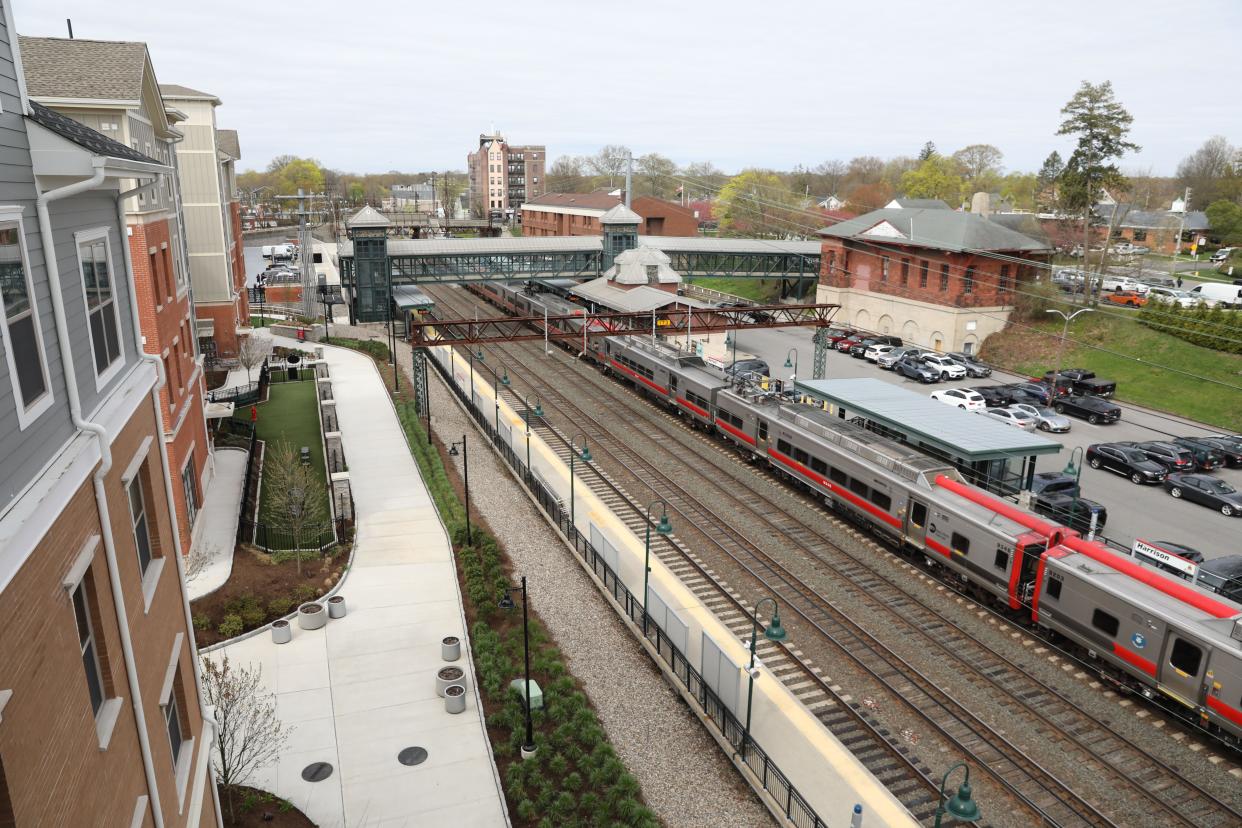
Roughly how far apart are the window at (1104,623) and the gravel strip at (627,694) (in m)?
9.29

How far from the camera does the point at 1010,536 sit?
21.0 m

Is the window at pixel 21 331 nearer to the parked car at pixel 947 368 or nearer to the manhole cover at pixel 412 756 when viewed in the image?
the manhole cover at pixel 412 756

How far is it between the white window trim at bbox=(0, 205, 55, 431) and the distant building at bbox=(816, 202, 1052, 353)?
5460 centimetres

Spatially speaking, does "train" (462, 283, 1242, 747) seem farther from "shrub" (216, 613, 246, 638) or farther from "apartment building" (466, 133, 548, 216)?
"apartment building" (466, 133, 548, 216)

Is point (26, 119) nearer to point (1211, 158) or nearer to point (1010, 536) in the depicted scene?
point (1010, 536)

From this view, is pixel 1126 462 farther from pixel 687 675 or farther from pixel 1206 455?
pixel 687 675

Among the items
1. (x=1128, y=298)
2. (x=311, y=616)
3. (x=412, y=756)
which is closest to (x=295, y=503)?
(x=311, y=616)

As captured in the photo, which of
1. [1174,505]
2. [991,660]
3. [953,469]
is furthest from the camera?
[1174,505]

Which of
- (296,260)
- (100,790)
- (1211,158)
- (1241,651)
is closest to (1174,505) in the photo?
(1241,651)

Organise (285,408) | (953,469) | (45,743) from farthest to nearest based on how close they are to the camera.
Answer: (285,408), (953,469), (45,743)

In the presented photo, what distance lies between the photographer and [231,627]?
21.2 meters

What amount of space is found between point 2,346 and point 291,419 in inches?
1512

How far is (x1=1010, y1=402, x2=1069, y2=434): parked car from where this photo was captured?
40281mm

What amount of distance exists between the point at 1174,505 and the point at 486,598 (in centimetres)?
2680
